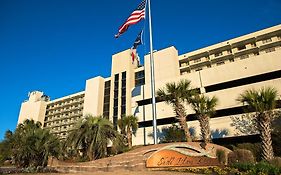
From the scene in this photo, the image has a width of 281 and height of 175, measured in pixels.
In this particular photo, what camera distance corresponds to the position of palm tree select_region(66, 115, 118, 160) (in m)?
23.1

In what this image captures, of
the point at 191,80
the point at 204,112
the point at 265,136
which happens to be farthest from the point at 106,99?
the point at 265,136

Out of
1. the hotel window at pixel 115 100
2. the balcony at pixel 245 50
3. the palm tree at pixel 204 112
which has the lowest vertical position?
the palm tree at pixel 204 112

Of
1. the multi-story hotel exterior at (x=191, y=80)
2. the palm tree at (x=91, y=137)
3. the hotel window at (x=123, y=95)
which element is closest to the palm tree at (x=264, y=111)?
the multi-story hotel exterior at (x=191, y=80)

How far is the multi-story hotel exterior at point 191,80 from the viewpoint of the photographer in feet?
111

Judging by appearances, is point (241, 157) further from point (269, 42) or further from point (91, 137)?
point (269, 42)

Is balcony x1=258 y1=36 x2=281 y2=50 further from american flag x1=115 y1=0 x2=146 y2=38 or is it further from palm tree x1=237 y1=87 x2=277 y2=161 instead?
american flag x1=115 y1=0 x2=146 y2=38

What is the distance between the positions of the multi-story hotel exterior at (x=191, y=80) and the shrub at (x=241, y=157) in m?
17.7

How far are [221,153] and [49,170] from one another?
1303 cm

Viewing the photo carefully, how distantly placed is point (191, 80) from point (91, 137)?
22.2 meters

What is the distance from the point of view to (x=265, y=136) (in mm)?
19469

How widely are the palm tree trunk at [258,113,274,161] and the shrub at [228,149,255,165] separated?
4.07 metres

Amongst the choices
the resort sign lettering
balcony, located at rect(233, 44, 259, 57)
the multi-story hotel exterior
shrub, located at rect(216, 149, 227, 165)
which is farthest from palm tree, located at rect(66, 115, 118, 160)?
balcony, located at rect(233, 44, 259, 57)

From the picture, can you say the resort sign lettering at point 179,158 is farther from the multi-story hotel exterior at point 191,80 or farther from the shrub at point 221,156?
the multi-story hotel exterior at point 191,80

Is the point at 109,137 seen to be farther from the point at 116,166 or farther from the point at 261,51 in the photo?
the point at 261,51
